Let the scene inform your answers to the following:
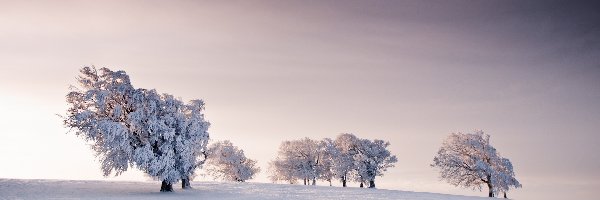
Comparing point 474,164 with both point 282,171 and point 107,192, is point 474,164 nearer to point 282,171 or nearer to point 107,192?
point 282,171

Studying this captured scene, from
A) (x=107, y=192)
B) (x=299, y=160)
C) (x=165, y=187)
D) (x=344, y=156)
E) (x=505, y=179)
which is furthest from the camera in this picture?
(x=299, y=160)

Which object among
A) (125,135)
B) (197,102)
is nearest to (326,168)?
(197,102)

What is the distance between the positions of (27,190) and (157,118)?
13.9 m

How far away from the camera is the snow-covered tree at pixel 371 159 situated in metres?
92.8

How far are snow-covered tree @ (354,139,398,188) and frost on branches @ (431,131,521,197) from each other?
33.8 ft

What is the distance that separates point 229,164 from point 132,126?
52028 mm

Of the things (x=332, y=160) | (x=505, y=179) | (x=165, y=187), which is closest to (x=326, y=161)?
(x=332, y=160)

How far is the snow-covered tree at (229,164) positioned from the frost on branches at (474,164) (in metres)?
38.1

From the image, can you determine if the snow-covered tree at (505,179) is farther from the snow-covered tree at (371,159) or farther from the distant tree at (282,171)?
the distant tree at (282,171)

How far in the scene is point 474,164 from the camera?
8212cm

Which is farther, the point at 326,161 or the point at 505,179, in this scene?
the point at 326,161

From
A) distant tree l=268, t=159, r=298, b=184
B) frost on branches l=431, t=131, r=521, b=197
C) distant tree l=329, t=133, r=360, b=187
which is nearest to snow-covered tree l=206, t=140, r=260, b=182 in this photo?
distant tree l=268, t=159, r=298, b=184

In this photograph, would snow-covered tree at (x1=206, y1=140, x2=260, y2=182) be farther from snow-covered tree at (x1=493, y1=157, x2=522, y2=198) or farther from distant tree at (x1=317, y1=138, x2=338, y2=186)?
snow-covered tree at (x1=493, y1=157, x2=522, y2=198)

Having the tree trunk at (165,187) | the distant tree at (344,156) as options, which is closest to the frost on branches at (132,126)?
the tree trunk at (165,187)
